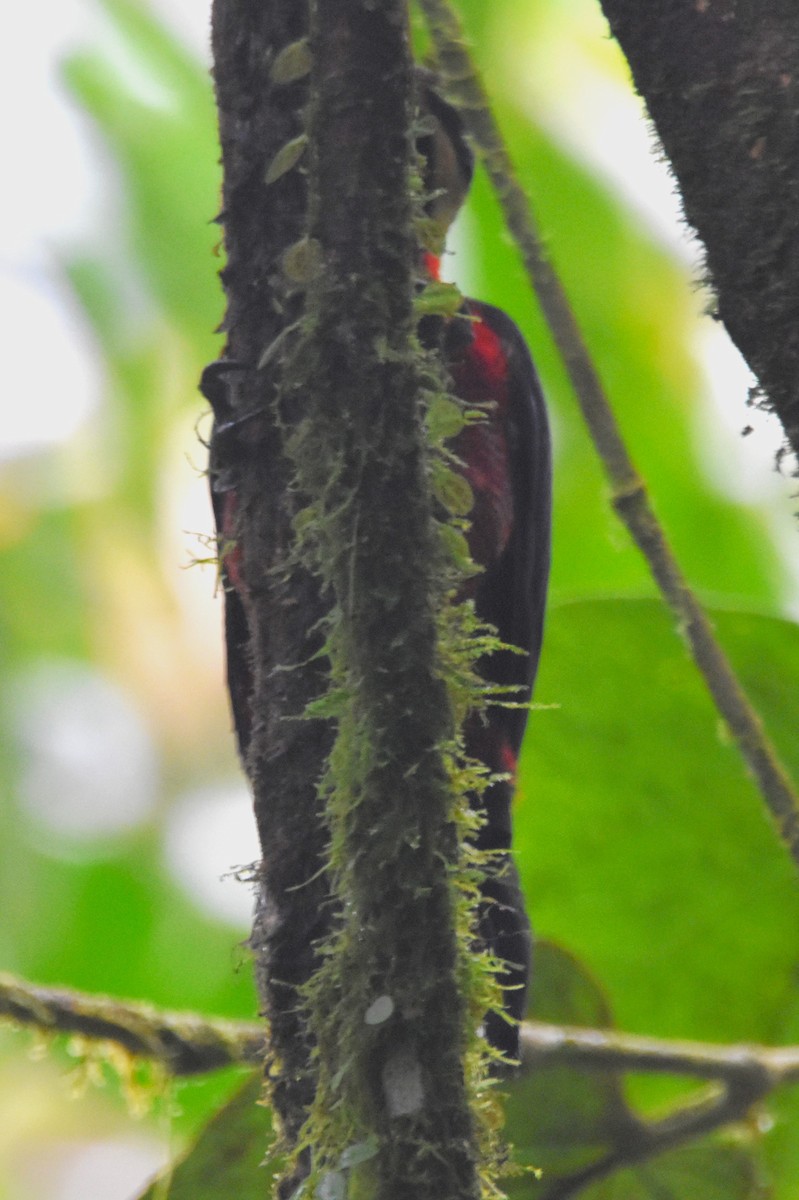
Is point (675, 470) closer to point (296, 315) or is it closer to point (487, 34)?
point (487, 34)

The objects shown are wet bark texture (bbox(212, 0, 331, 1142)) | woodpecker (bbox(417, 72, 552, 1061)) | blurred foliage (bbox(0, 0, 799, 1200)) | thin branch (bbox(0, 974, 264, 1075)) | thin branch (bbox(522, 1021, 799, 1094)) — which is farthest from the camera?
blurred foliage (bbox(0, 0, 799, 1200))

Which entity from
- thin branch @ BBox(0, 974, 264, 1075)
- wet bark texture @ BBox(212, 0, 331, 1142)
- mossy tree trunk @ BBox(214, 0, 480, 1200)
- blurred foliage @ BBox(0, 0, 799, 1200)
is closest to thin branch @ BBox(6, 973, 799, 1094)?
thin branch @ BBox(0, 974, 264, 1075)

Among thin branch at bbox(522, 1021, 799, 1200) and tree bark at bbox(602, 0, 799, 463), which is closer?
tree bark at bbox(602, 0, 799, 463)

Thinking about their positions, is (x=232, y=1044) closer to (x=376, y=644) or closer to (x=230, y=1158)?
(x=230, y=1158)

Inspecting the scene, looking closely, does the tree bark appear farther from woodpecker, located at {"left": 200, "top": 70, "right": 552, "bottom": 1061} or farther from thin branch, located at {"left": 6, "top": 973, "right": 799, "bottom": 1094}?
thin branch, located at {"left": 6, "top": 973, "right": 799, "bottom": 1094}

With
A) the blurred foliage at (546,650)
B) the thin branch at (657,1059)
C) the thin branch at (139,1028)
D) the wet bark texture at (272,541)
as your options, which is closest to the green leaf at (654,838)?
the blurred foliage at (546,650)

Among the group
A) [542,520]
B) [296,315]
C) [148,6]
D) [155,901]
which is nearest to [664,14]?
[296,315]

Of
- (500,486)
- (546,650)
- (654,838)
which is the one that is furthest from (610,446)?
(654,838)
